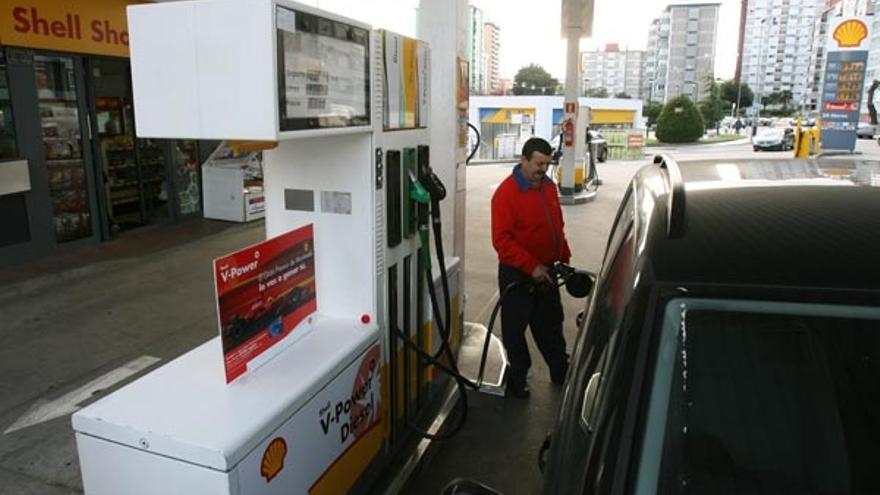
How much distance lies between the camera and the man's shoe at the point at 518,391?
430 cm

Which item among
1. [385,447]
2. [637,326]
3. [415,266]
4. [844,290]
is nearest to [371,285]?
[415,266]

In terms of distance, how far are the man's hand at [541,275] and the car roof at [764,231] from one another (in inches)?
83.4

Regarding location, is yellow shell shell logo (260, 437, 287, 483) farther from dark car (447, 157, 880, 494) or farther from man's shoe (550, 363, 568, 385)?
man's shoe (550, 363, 568, 385)

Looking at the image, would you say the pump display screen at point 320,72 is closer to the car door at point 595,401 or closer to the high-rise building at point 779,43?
the car door at point 595,401

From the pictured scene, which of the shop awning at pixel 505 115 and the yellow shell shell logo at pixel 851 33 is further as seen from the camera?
Answer: the shop awning at pixel 505 115

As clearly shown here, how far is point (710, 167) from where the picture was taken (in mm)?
2043

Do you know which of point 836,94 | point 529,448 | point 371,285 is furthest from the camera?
point 836,94

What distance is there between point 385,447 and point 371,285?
2.76 ft

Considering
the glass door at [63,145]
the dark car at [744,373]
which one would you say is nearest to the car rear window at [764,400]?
the dark car at [744,373]

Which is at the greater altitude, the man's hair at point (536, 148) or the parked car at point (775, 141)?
the man's hair at point (536, 148)

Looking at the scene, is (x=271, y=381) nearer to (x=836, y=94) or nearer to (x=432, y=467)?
(x=432, y=467)

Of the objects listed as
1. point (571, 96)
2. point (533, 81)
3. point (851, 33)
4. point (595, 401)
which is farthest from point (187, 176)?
point (533, 81)

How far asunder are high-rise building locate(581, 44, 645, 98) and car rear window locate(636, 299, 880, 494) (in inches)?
4980

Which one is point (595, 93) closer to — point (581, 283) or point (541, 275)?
point (541, 275)
